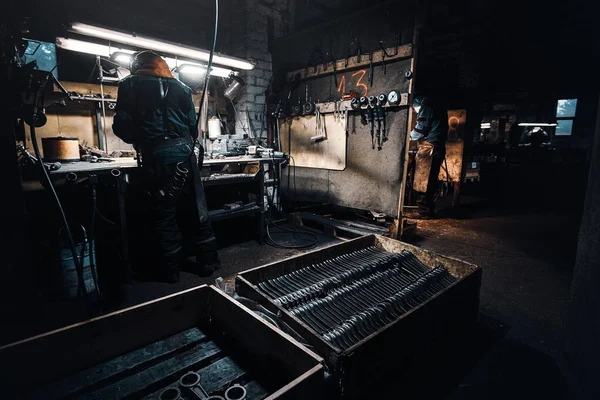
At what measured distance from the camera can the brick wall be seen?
17.2 ft

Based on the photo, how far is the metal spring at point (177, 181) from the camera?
285 centimetres

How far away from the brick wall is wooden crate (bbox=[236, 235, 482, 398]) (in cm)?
356

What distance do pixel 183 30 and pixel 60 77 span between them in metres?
2.12

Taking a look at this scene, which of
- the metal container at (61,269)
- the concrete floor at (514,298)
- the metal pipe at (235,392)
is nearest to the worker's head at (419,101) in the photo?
the concrete floor at (514,298)

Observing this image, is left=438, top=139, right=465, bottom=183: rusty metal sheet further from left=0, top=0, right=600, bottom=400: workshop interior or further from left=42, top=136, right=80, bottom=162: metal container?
left=42, top=136, right=80, bottom=162: metal container

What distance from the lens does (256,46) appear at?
17.8 ft

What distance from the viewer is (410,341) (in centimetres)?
173

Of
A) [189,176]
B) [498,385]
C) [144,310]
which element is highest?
[189,176]

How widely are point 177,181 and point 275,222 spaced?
8.17 feet

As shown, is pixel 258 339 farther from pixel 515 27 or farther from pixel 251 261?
pixel 515 27

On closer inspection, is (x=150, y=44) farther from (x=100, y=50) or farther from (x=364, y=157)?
(x=364, y=157)

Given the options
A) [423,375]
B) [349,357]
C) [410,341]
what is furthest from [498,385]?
[349,357]

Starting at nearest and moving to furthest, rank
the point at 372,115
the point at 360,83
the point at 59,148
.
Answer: the point at 59,148, the point at 372,115, the point at 360,83

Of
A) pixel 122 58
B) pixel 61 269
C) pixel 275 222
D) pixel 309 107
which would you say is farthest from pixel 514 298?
pixel 122 58
